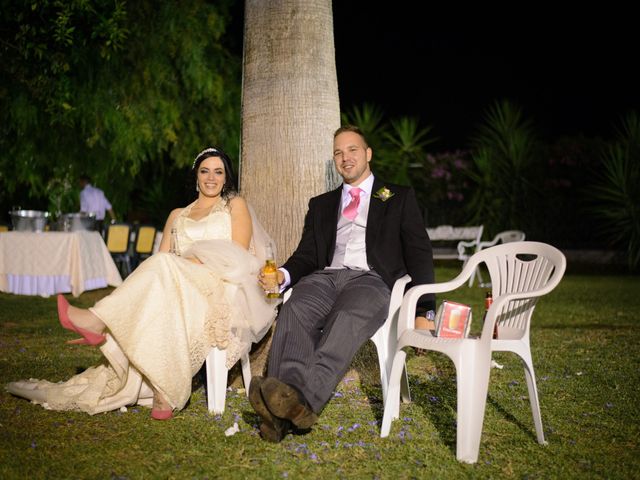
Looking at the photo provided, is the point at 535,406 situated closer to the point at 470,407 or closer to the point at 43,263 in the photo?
the point at 470,407

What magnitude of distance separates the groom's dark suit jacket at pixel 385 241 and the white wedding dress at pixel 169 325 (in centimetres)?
32

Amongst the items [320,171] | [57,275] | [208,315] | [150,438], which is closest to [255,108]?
[320,171]

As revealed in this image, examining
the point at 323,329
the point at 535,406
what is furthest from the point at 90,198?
the point at 535,406

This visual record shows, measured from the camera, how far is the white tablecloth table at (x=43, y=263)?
34.3ft

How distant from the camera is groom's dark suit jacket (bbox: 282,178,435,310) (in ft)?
14.3

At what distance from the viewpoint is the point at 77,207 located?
634 inches

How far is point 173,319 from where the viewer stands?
4062 millimetres

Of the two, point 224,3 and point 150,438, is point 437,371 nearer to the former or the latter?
point 150,438

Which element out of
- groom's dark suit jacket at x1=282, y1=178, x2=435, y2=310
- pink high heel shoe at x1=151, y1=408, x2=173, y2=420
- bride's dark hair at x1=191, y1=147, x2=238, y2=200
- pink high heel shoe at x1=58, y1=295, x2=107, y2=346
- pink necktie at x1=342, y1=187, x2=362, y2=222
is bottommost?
pink high heel shoe at x1=151, y1=408, x2=173, y2=420

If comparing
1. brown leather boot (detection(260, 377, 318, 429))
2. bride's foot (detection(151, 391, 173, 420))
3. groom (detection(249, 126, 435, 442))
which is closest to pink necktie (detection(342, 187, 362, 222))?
groom (detection(249, 126, 435, 442))

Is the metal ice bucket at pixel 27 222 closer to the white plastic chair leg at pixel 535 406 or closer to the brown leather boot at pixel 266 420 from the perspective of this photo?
the brown leather boot at pixel 266 420

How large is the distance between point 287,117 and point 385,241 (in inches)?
47.7

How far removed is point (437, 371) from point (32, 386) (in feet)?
9.22

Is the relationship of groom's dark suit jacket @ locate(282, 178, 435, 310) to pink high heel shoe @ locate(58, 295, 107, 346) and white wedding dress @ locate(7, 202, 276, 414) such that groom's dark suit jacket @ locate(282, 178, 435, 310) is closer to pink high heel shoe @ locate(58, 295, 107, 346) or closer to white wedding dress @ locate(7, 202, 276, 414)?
white wedding dress @ locate(7, 202, 276, 414)
